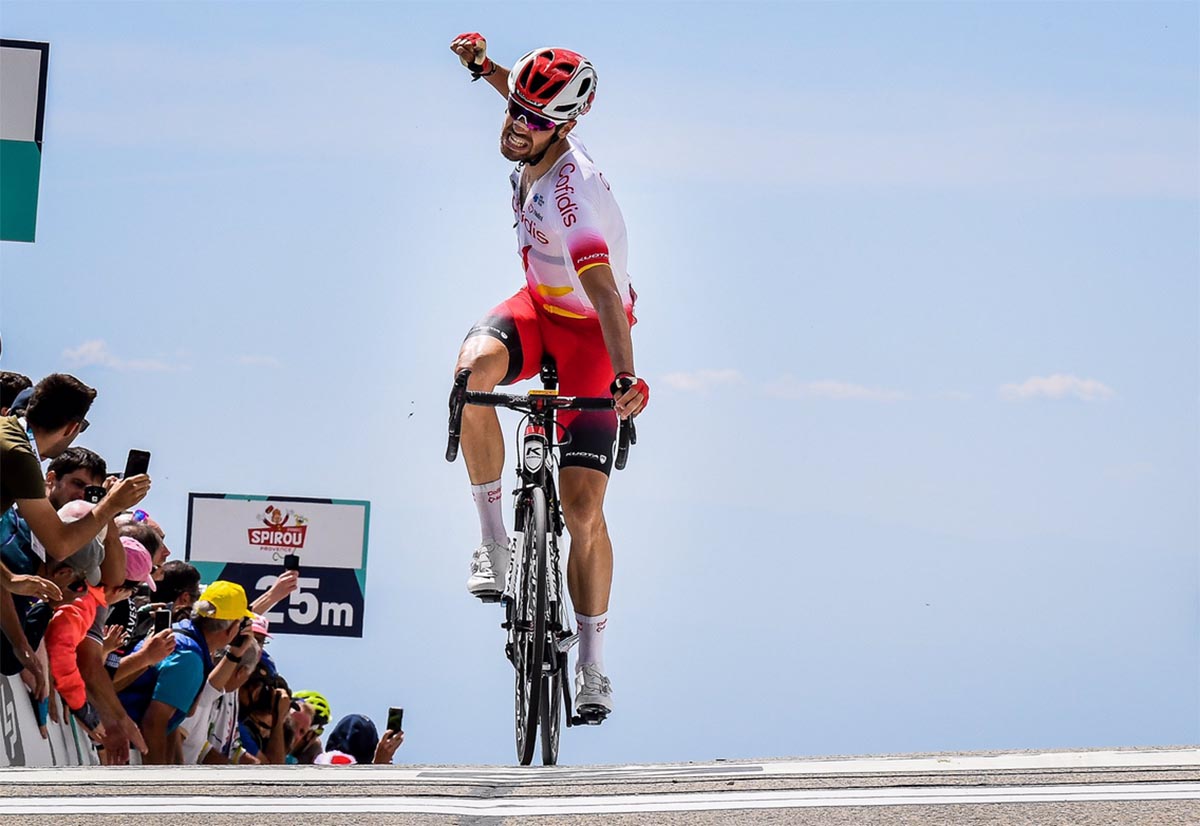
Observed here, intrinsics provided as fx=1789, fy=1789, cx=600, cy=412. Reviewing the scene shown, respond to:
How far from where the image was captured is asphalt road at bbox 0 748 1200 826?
173 inches

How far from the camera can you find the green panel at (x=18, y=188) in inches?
292

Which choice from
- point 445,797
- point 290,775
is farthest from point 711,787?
point 290,775

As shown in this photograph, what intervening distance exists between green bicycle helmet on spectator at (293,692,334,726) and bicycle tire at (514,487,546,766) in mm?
4769

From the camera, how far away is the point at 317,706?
39.8 ft

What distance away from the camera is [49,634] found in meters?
7.63

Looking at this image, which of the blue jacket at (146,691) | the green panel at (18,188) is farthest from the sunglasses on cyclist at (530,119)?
the blue jacket at (146,691)

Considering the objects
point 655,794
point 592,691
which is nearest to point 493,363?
point 592,691

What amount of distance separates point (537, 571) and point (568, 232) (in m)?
1.46

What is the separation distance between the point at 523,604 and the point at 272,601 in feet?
14.3

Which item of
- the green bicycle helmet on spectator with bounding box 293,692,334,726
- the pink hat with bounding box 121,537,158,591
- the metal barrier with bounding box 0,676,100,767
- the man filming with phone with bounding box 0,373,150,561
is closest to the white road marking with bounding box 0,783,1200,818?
the man filming with phone with bounding box 0,373,150,561

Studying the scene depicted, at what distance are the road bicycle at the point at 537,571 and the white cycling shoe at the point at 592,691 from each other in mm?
288

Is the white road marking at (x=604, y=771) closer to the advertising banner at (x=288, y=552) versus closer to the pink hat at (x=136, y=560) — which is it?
the pink hat at (x=136, y=560)

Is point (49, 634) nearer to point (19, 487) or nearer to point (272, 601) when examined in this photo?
point (19, 487)

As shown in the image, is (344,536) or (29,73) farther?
(344,536)
